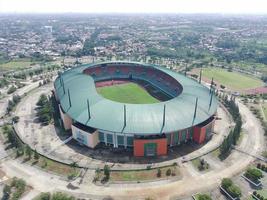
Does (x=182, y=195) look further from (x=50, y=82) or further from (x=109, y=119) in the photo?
(x=50, y=82)

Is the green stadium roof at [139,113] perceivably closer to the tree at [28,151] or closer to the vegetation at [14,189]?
the tree at [28,151]

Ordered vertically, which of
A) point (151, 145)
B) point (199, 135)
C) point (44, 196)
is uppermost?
point (151, 145)

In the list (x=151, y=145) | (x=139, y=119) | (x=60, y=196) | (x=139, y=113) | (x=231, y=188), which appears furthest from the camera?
(x=139, y=113)

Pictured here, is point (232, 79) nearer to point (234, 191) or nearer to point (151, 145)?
point (151, 145)

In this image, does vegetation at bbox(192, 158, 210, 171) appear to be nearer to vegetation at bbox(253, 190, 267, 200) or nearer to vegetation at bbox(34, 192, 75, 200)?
vegetation at bbox(253, 190, 267, 200)

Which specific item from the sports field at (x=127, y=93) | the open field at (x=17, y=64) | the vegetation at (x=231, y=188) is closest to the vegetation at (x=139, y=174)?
the vegetation at (x=231, y=188)

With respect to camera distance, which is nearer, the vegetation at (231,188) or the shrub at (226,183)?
the vegetation at (231,188)

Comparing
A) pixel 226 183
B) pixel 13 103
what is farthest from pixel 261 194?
pixel 13 103

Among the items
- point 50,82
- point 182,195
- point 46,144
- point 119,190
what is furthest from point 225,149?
point 50,82
